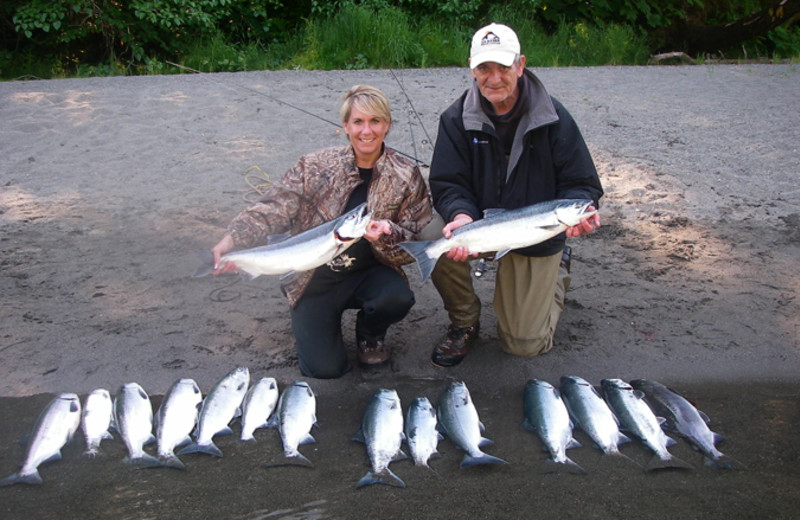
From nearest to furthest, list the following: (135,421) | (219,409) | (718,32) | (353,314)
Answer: (135,421), (219,409), (353,314), (718,32)

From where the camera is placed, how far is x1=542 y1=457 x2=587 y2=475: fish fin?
3400 millimetres

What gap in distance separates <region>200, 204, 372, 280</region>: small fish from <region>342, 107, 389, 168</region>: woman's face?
1.47 ft

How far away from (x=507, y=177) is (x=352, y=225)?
109 centimetres

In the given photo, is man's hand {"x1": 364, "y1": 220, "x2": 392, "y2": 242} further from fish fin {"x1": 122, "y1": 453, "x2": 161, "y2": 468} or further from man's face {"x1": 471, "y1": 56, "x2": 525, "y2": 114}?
fish fin {"x1": 122, "y1": 453, "x2": 161, "y2": 468}

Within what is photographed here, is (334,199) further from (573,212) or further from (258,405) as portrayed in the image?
(573,212)

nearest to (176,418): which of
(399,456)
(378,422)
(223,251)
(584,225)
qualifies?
(223,251)

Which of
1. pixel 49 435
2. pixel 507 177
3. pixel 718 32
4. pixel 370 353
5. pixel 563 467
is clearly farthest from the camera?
pixel 718 32

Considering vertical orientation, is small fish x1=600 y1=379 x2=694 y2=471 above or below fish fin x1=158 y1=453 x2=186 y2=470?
above

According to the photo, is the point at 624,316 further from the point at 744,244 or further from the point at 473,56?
the point at 473,56

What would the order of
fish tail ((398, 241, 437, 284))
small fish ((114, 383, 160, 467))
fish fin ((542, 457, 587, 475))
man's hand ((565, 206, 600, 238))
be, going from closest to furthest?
fish fin ((542, 457, 587, 475)) < small fish ((114, 383, 160, 467)) < man's hand ((565, 206, 600, 238)) < fish tail ((398, 241, 437, 284))

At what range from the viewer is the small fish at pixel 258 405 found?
12.1 feet

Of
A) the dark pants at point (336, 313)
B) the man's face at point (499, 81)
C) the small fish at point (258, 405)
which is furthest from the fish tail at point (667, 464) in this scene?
the man's face at point (499, 81)

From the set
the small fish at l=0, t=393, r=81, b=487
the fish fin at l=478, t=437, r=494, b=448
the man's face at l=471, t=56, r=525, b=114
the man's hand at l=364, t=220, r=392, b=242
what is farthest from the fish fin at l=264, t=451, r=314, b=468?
the man's face at l=471, t=56, r=525, b=114

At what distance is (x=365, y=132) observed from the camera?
3898 millimetres
